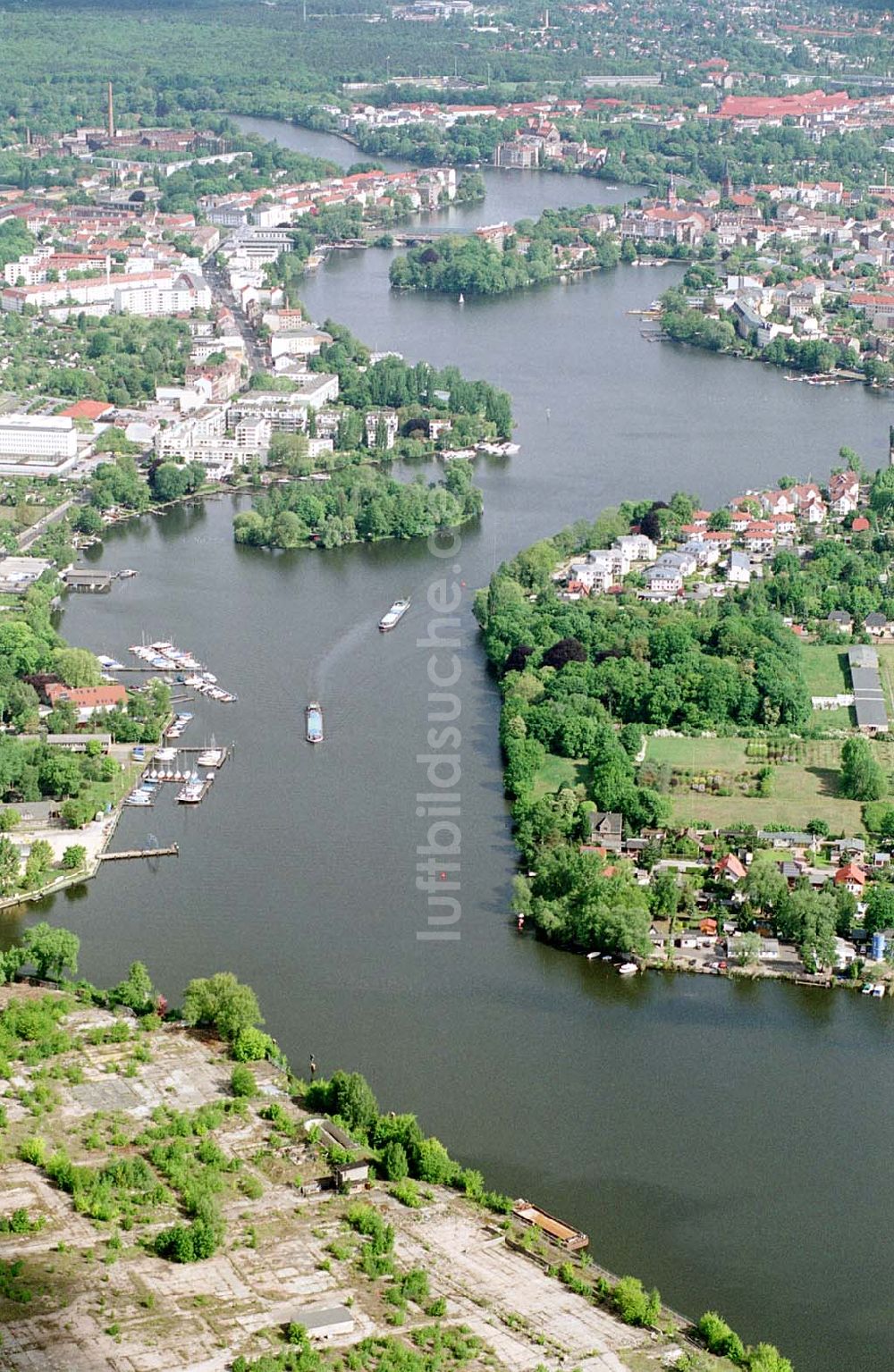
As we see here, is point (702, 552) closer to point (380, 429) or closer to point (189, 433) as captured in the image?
point (380, 429)

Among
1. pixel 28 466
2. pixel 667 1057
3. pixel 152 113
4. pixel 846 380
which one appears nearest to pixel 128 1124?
pixel 667 1057

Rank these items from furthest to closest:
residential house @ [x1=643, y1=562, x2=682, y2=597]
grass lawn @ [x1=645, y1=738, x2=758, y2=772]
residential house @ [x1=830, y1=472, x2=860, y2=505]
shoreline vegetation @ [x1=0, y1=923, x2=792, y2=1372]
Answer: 1. residential house @ [x1=830, y1=472, x2=860, y2=505]
2. residential house @ [x1=643, y1=562, x2=682, y2=597]
3. grass lawn @ [x1=645, y1=738, x2=758, y2=772]
4. shoreline vegetation @ [x1=0, y1=923, x2=792, y2=1372]

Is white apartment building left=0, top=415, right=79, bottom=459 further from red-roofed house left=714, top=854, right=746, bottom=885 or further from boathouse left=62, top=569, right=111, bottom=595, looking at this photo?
red-roofed house left=714, top=854, right=746, bottom=885

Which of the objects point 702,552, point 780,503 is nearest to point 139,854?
point 702,552

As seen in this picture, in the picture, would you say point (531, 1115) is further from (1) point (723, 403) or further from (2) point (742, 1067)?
(1) point (723, 403)

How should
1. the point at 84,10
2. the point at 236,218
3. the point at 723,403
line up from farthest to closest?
the point at 84,10 < the point at 236,218 < the point at 723,403

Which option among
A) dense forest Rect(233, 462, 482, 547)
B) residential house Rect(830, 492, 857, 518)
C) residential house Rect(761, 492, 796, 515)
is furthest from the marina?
residential house Rect(830, 492, 857, 518)

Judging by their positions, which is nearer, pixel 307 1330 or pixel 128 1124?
pixel 307 1330

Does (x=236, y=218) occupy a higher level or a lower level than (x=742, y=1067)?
higher
